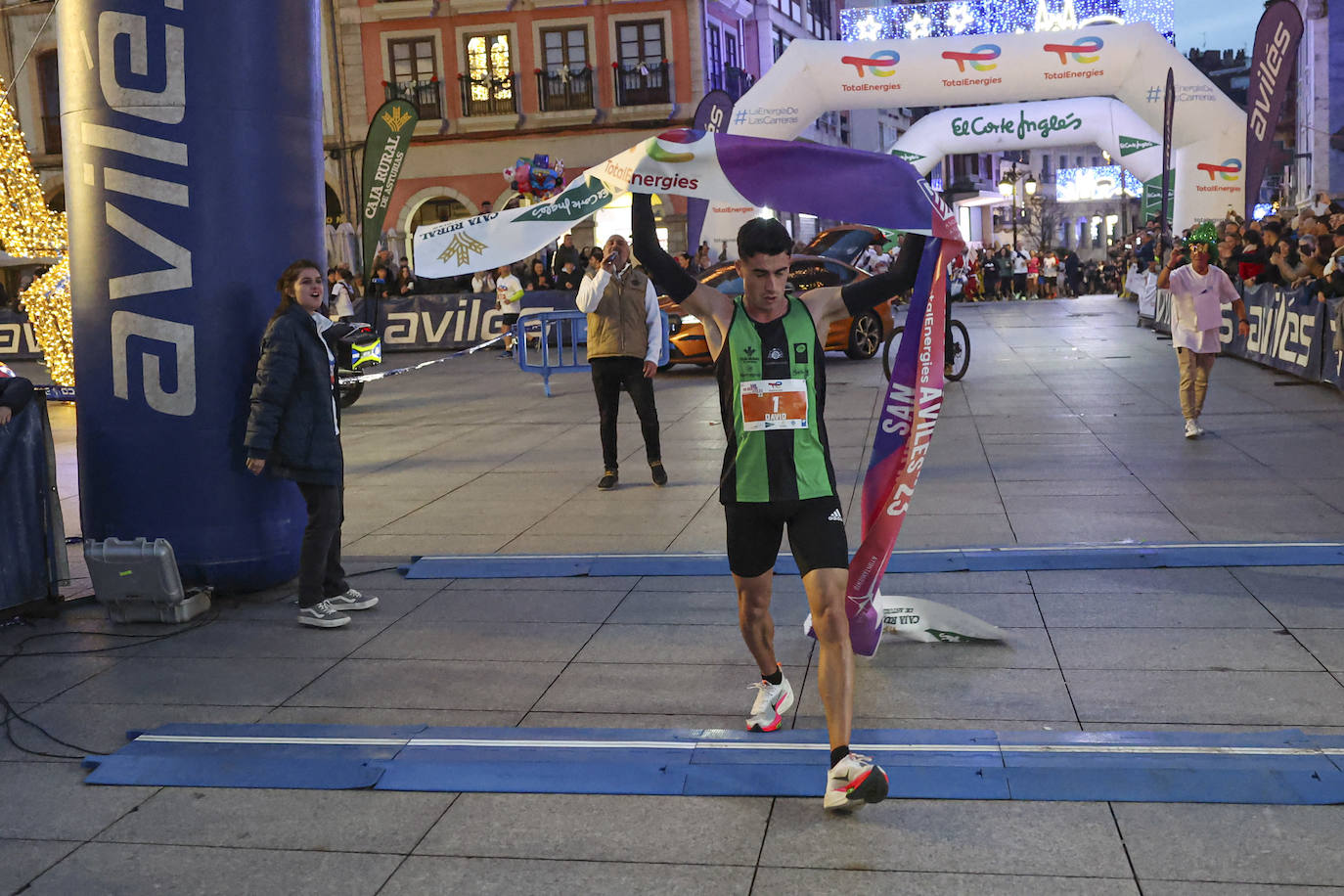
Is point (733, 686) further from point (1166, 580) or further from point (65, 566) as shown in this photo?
point (65, 566)

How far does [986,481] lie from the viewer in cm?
993

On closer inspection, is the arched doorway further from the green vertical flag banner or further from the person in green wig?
the person in green wig

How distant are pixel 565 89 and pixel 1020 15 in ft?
46.3

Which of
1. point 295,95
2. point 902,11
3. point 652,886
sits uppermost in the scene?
point 902,11

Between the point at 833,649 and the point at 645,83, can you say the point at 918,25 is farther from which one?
the point at 833,649

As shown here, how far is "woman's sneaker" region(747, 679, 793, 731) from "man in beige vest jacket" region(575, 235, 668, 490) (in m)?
5.41

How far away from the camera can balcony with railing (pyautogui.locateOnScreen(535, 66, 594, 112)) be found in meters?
40.1

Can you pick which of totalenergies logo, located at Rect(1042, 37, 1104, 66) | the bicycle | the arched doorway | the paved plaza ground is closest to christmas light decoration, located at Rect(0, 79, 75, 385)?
the paved plaza ground

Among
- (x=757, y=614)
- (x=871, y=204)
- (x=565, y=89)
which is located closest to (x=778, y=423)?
(x=757, y=614)

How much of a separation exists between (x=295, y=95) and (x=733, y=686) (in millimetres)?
4045

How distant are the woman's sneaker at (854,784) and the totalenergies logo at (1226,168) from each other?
23177 millimetres

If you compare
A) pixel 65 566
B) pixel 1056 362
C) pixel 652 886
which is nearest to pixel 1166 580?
pixel 652 886

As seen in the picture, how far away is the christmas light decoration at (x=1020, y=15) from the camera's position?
30.7 metres

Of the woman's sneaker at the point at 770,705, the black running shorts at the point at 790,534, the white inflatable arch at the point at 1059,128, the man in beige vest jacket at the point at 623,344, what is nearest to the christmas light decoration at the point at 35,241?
the man in beige vest jacket at the point at 623,344
